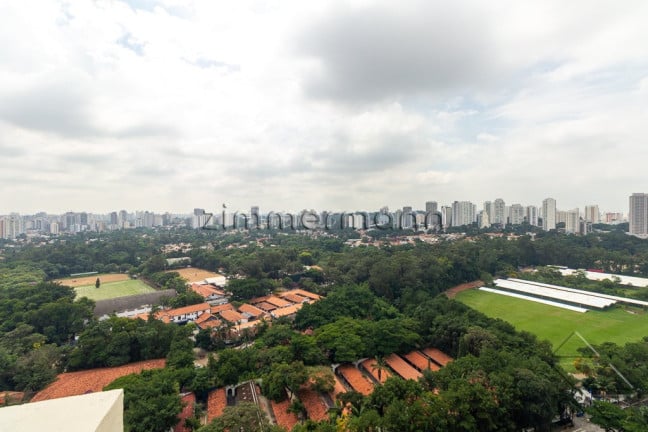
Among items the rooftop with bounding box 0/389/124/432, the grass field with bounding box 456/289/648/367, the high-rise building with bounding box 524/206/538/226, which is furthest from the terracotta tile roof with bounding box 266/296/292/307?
the high-rise building with bounding box 524/206/538/226

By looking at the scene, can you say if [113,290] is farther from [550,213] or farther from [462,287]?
[550,213]

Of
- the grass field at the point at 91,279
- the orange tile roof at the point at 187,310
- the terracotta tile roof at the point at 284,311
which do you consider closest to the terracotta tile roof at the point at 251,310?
the terracotta tile roof at the point at 284,311

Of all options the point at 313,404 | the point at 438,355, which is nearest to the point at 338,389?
the point at 313,404

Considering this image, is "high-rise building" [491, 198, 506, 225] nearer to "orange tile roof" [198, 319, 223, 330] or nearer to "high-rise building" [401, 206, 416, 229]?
"high-rise building" [401, 206, 416, 229]

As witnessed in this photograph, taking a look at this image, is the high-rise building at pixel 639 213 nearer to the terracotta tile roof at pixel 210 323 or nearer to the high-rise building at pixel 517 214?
the high-rise building at pixel 517 214

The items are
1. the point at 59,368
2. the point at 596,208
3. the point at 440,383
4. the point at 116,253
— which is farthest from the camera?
the point at 596,208

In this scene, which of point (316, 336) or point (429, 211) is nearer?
point (316, 336)

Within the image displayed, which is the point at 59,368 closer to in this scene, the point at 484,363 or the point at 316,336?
the point at 316,336

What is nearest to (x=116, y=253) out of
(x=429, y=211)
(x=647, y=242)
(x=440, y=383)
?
(x=440, y=383)
